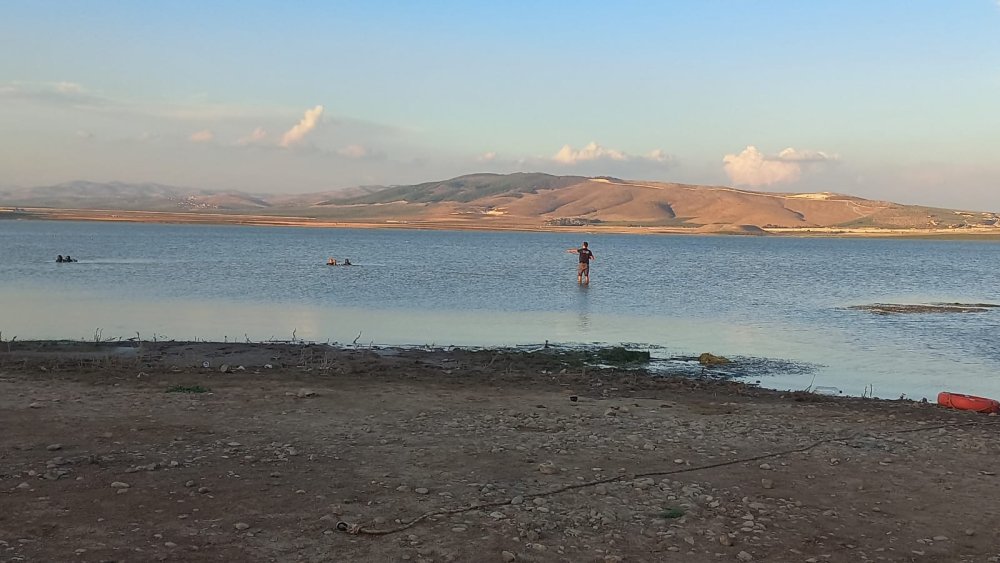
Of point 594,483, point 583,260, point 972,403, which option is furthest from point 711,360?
Answer: point 583,260

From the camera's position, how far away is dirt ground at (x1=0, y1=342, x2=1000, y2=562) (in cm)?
703

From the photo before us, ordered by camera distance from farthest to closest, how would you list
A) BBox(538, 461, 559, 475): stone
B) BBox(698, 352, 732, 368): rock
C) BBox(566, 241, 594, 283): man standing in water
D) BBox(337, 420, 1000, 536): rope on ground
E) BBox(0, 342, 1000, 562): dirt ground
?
BBox(566, 241, 594, 283): man standing in water
BBox(698, 352, 732, 368): rock
BBox(538, 461, 559, 475): stone
BBox(337, 420, 1000, 536): rope on ground
BBox(0, 342, 1000, 562): dirt ground

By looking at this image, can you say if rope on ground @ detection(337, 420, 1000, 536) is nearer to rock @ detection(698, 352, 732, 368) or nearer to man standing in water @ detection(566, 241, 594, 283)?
rock @ detection(698, 352, 732, 368)

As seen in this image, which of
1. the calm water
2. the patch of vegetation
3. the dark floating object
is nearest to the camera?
the patch of vegetation

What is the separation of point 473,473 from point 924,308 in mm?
30490

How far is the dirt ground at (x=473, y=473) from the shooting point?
703 centimetres

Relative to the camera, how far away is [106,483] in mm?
8156

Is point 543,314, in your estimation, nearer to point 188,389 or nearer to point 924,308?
point 924,308

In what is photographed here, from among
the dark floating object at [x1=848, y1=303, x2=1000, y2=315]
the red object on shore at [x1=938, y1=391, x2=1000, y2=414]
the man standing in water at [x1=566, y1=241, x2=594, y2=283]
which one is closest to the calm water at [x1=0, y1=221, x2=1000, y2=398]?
the man standing in water at [x1=566, y1=241, x2=594, y2=283]

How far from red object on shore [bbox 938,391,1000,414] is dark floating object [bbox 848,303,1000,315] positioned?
19752 mm

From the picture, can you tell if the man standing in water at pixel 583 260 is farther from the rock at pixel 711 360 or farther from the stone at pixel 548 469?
the stone at pixel 548 469

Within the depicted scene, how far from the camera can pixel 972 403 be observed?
13336mm

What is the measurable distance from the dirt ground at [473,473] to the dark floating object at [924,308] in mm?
20816

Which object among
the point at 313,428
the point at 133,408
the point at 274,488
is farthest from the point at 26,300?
the point at 274,488
